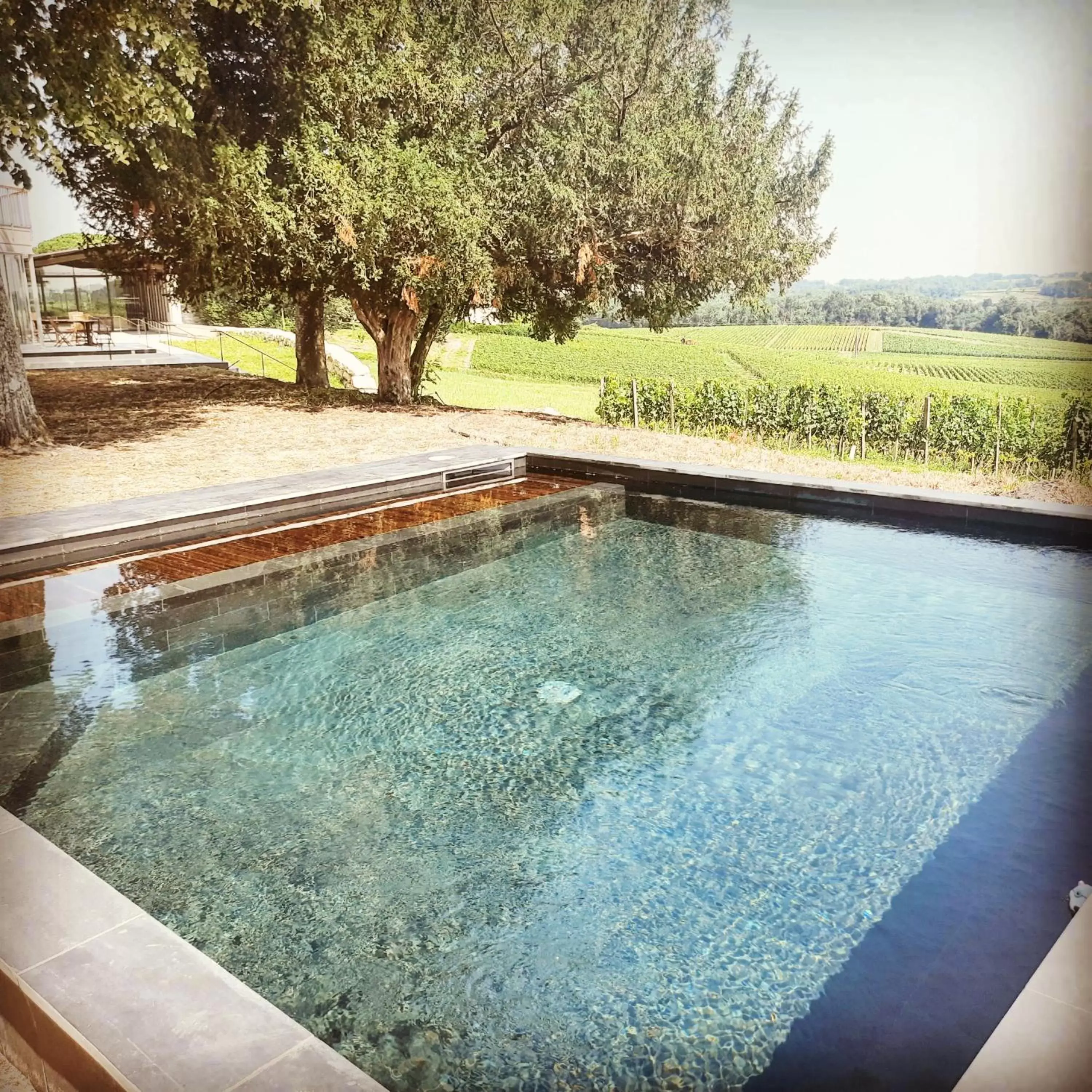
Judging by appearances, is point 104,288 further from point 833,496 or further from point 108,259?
point 833,496

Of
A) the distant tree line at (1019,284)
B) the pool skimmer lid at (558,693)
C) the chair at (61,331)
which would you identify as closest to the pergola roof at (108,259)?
the chair at (61,331)

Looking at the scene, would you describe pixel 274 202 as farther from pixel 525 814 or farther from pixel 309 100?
pixel 525 814

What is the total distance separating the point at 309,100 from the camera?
9.45 metres

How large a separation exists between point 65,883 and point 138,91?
719 centimetres

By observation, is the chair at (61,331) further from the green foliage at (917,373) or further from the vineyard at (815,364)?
the green foliage at (917,373)

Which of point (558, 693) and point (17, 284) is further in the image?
point (17, 284)

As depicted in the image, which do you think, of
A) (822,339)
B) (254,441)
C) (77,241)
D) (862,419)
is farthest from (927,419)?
(77,241)

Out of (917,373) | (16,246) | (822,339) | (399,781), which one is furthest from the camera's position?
(822,339)

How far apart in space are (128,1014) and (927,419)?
349 inches

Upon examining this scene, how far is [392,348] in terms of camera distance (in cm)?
1145

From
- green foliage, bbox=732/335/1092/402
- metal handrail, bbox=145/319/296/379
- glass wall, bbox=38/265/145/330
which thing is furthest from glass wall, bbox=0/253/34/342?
green foliage, bbox=732/335/1092/402

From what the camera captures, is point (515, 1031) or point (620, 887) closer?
point (515, 1031)

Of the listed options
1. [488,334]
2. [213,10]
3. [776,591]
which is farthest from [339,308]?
[776,591]

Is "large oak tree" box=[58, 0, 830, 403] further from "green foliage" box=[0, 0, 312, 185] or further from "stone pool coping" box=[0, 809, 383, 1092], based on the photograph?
"stone pool coping" box=[0, 809, 383, 1092]
